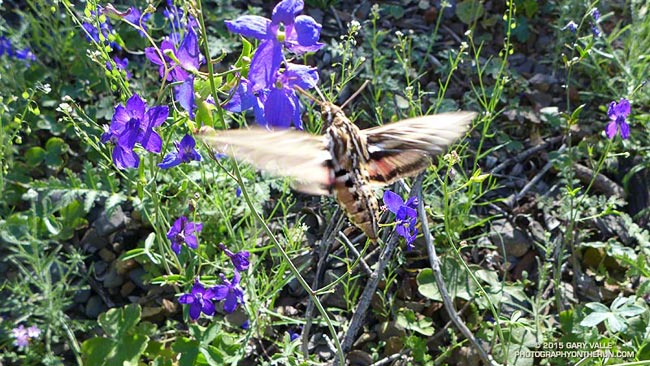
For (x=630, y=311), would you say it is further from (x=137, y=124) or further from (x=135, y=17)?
(x=135, y=17)

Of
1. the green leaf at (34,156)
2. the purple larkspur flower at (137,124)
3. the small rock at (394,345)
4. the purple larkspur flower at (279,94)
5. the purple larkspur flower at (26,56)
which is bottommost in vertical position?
the small rock at (394,345)

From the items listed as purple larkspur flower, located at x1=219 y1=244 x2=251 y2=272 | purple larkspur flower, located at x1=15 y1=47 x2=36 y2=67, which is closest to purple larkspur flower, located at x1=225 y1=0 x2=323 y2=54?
purple larkspur flower, located at x1=219 y1=244 x2=251 y2=272

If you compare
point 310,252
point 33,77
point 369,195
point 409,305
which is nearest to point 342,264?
point 310,252

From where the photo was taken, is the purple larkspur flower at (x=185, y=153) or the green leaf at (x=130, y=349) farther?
the green leaf at (x=130, y=349)

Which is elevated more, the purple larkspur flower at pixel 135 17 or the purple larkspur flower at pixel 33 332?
the purple larkspur flower at pixel 135 17

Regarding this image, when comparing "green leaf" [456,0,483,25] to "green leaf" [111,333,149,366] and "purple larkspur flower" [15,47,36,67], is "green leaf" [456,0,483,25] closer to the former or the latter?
"purple larkspur flower" [15,47,36,67]

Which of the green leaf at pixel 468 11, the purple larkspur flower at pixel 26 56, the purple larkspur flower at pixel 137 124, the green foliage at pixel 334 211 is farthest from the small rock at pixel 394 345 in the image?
the purple larkspur flower at pixel 26 56

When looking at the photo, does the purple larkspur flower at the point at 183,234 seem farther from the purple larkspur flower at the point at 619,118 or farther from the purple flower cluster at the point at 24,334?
the purple larkspur flower at the point at 619,118
